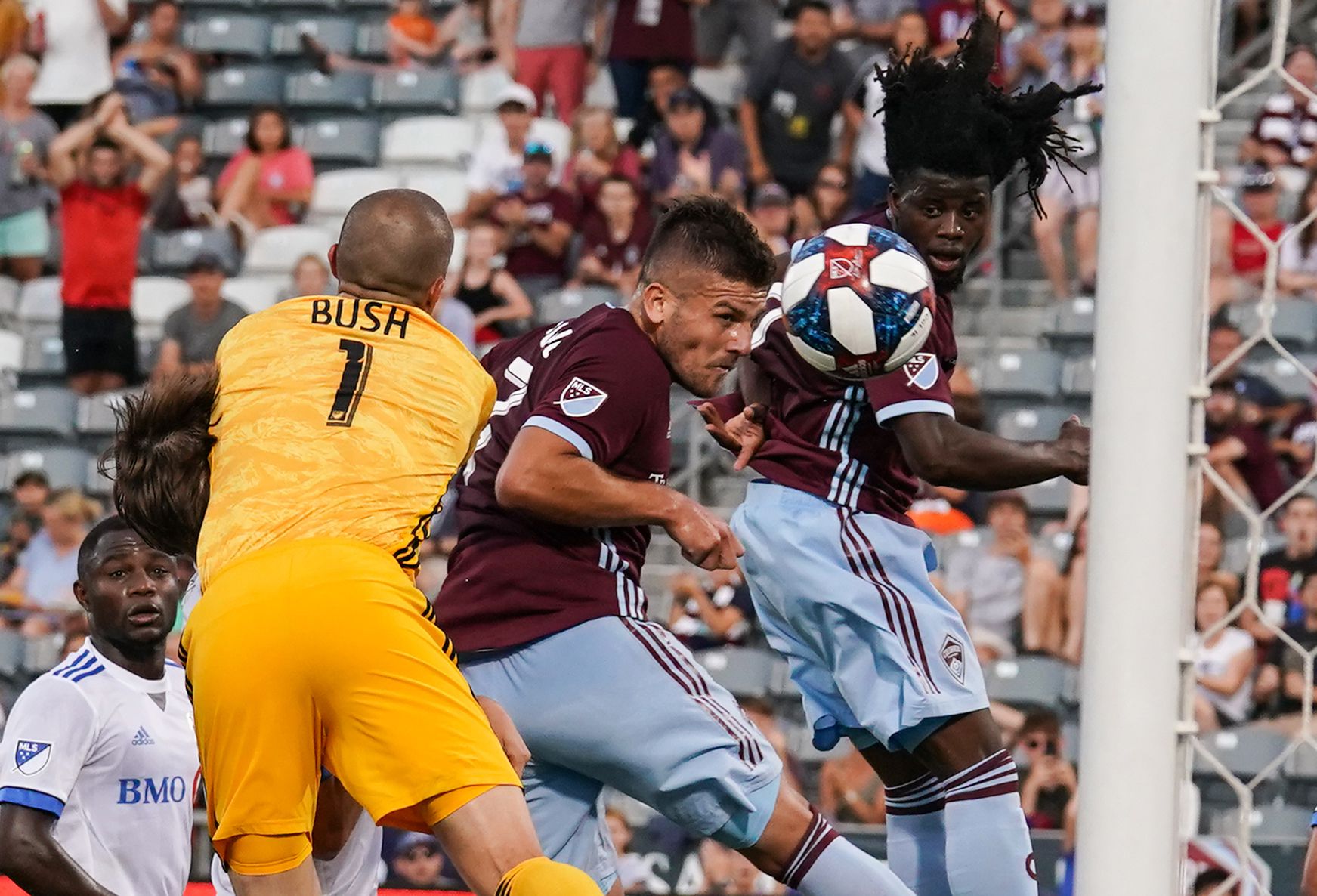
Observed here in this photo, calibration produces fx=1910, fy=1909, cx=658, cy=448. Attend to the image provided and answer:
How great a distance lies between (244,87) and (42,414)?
9.93ft

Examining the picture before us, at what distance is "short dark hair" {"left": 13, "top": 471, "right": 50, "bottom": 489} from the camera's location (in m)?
9.57

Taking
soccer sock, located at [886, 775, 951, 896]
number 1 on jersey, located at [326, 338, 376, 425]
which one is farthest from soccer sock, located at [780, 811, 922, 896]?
number 1 on jersey, located at [326, 338, 376, 425]

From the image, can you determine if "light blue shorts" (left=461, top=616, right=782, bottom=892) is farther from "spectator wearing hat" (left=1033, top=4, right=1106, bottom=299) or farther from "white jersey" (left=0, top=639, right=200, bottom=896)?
"spectator wearing hat" (left=1033, top=4, right=1106, bottom=299)

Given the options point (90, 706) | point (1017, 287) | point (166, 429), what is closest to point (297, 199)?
point (1017, 287)

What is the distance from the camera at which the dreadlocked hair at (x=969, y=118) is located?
421 centimetres

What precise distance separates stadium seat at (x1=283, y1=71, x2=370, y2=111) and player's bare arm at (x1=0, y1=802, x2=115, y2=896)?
8570 mm

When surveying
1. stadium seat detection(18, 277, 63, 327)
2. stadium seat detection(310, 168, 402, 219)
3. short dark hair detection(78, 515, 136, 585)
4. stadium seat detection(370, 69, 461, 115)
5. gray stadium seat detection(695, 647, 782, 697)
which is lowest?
gray stadium seat detection(695, 647, 782, 697)

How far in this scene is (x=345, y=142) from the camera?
39.1 ft

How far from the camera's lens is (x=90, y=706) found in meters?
4.41

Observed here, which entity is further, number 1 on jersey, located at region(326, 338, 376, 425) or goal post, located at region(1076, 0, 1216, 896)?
number 1 on jersey, located at region(326, 338, 376, 425)

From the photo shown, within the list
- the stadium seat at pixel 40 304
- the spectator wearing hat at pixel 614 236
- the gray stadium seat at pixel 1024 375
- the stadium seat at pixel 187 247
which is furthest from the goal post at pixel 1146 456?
the stadium seat at pixel 40 304

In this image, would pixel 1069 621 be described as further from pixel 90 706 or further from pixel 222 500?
pixel 222 500

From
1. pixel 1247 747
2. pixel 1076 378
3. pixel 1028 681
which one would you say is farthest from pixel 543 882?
pixel 1076 378

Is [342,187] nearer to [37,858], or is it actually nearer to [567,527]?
[37,858]
